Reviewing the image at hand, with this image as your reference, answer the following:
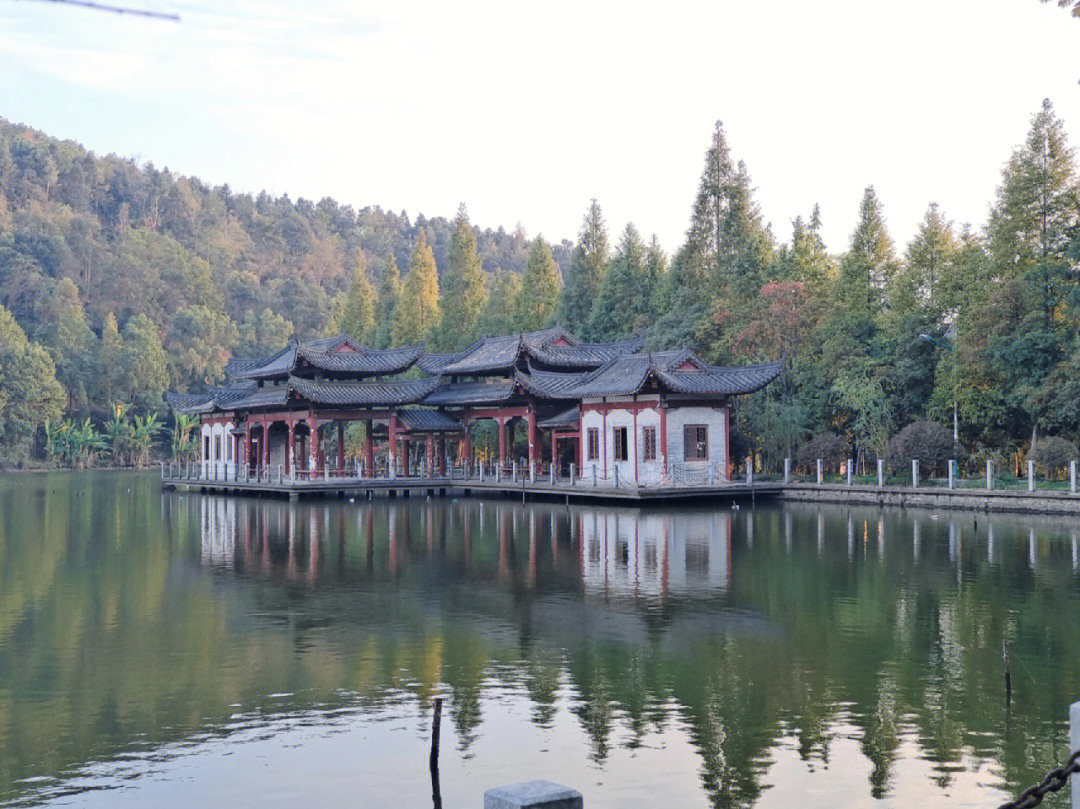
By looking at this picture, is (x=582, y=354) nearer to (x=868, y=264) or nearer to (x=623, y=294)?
(x=868, y=264)

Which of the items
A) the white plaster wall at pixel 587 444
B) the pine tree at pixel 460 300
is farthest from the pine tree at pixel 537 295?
the white plaster wall at pixel 587 444

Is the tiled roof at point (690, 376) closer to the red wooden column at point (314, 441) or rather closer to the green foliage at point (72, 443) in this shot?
the red wooden column at point (314, 441)

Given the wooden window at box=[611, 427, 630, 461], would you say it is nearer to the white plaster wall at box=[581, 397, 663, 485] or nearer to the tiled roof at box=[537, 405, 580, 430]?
the white plaster wall at box=[581, 397, 663, 485]

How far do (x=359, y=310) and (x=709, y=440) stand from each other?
1888 inches

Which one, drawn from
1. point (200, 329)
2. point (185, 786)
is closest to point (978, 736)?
point (185, 786)

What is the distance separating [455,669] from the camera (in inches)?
548

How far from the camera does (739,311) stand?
52.4 meters

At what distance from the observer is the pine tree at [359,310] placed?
85.2 m

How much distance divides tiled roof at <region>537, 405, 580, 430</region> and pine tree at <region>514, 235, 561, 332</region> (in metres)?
22.7

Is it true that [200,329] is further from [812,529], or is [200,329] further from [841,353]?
[812,529]

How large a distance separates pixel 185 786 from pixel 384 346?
7035cm

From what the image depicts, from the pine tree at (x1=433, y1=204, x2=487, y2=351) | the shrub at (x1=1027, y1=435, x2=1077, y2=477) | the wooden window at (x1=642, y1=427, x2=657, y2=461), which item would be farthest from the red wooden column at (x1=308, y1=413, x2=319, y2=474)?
the shrub at (x1=1027, y1=435, x2=1077, y2=477)

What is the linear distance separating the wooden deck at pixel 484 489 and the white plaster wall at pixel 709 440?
3.08 feet

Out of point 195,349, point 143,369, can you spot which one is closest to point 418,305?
point 143,369
